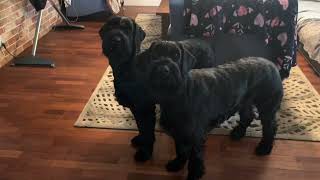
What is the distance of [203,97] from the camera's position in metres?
1.79

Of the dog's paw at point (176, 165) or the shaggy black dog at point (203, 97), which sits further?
the dog's paw at point (176, 165)

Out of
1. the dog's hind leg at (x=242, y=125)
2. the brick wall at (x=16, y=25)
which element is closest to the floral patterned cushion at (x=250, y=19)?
the dog's hind leg at (x=242, y=125)

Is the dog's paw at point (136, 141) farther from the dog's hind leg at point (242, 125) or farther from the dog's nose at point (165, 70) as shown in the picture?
the dog's nose at point (165, 70)

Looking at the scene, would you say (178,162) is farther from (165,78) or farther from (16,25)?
(16,25)

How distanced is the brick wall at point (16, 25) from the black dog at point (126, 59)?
1.85 metres

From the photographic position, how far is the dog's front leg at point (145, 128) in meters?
2.02

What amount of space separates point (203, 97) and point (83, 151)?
866 millimetres

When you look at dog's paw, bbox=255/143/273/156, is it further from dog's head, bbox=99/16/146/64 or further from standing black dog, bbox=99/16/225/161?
dog's head, bbox=99/16/146/64

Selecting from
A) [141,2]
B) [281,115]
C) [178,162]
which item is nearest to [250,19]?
[281,115]

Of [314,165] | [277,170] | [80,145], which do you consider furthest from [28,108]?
[314,165]

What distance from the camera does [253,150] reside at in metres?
2.24

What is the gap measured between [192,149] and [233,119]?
2.68ft

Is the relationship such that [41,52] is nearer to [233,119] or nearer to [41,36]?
[41,36]

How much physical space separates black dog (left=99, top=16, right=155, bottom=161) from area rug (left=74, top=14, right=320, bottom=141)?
47cm
